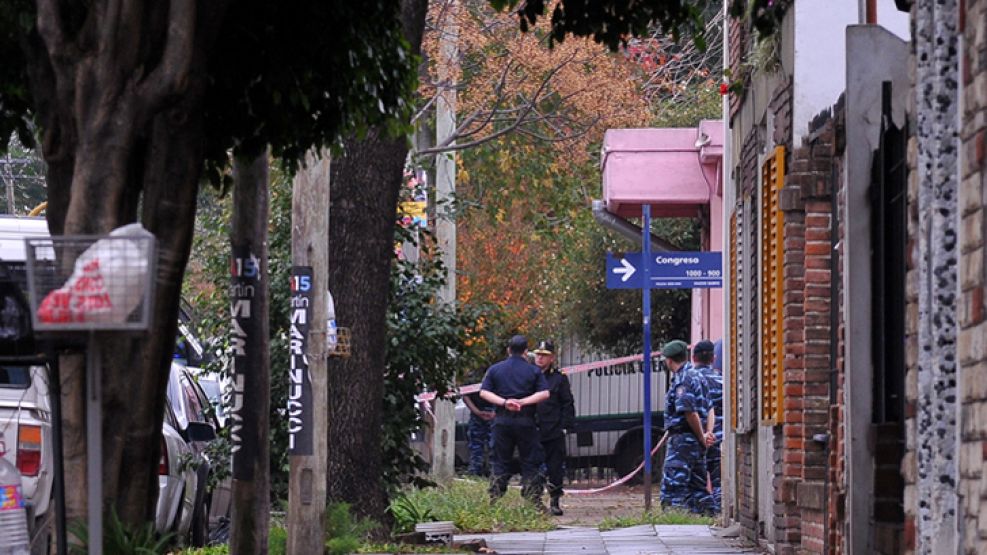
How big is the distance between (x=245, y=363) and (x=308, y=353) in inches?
73.2

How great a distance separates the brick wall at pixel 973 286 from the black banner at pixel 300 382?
6.98m

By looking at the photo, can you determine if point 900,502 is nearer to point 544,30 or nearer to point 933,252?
point 933,252

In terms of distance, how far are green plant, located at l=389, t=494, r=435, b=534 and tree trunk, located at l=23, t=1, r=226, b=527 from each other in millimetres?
6350

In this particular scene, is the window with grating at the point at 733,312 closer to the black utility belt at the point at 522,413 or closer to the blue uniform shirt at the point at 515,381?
the blue uniform shirt at the point at 515,381

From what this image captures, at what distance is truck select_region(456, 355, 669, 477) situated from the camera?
30672mm

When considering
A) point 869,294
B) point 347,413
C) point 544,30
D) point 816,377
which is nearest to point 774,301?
point 816,377

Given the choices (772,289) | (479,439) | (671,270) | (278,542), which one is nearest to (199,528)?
(278,542)

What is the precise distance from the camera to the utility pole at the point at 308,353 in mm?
12570

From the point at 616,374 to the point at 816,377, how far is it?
19.5m

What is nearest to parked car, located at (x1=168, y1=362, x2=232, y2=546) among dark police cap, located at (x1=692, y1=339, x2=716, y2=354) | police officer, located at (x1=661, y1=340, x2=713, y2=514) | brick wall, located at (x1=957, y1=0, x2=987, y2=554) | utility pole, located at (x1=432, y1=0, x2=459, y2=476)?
police officer, located at (x1=661, y1=340, x2=713, y2=514)

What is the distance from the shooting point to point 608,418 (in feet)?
102

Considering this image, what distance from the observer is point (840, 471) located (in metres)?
9.76

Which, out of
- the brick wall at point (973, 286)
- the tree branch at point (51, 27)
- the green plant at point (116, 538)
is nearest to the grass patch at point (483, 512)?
the green plant at point (116, 538)

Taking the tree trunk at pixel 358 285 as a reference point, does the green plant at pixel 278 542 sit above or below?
below
